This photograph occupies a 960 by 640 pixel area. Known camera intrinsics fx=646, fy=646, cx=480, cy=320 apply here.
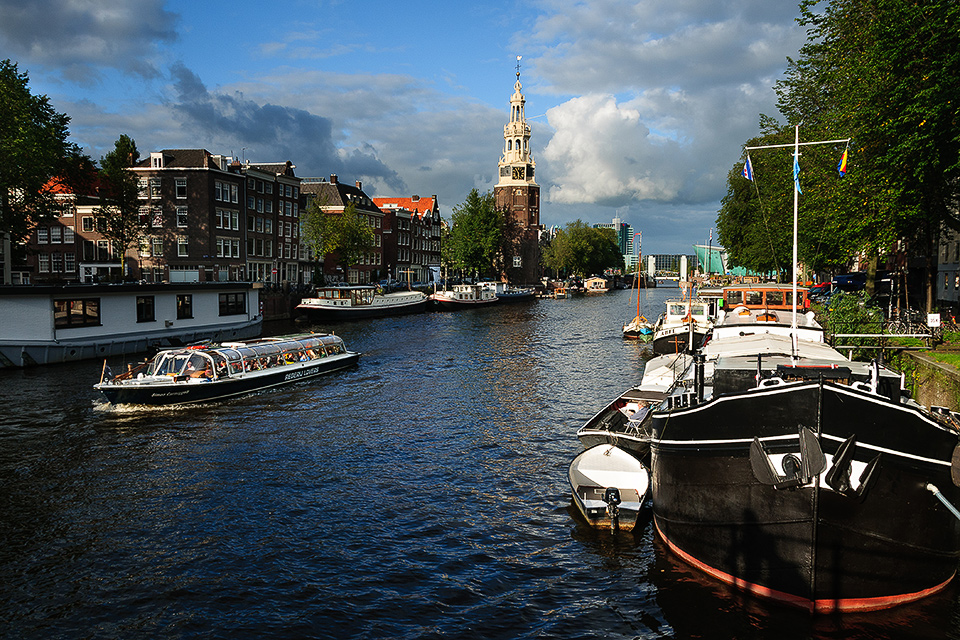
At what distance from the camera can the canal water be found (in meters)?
11.1

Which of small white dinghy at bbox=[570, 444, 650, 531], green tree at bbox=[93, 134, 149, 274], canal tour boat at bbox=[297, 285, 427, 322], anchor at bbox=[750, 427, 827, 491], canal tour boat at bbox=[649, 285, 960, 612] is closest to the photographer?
anchor at bbox=[750, 427, 827, 491]

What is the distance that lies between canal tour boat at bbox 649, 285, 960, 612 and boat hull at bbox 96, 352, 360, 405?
21.7 metres

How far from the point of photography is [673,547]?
12.8 metres

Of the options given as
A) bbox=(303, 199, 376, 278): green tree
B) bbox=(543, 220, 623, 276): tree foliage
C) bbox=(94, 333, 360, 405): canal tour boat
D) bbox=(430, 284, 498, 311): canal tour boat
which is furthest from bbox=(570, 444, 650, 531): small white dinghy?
bbox=(543, 220, 623, 276): tree foliage

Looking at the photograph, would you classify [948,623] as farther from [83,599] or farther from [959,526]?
[83,599]

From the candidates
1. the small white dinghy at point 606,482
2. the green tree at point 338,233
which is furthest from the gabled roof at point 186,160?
the small white dinghy at point 606,482

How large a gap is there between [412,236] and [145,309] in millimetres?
81282

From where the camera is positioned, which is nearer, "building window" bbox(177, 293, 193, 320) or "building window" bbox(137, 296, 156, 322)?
"building window" bbox(137, 296, 156, 322)

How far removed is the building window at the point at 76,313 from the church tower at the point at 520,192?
369 ft

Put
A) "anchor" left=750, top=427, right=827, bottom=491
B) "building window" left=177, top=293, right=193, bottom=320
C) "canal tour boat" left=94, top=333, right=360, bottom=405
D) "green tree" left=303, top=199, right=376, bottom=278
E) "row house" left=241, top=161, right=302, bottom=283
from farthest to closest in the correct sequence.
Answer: "green tree" left=303, top=199, right=376, bottom=278 < "row house" left=241, top=161, right=302, bottom=283 < "building window" left=177, top=293, right=193, bottom=320 < "canal tour boat" left=94, top=333, right=360, bottom=405 < "anchor" left=750, top=427, right=827, bottom=491

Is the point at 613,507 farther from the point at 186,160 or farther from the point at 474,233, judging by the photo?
the point at 474,233

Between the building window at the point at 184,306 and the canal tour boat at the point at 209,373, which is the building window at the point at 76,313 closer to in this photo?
the building window at the point at 184,306

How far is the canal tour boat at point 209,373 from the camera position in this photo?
26219mm

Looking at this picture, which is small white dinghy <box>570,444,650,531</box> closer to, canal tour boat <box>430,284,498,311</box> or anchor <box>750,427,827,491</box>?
anchor <box>750,427,827,491</box>
